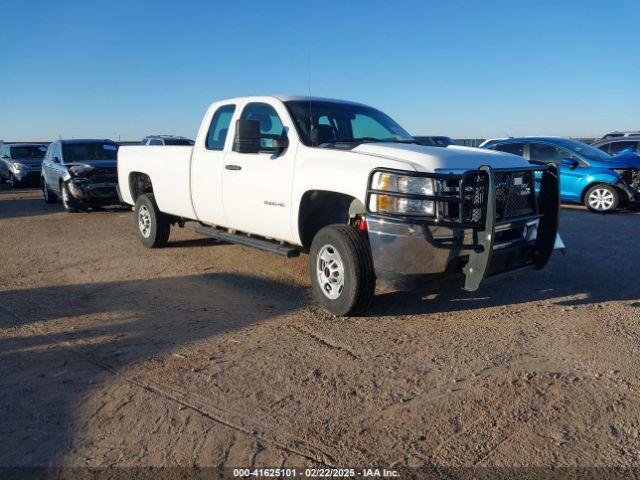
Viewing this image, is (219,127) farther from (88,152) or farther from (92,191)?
(88,152)

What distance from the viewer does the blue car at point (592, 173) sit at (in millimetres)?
11312

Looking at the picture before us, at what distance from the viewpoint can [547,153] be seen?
478 inches

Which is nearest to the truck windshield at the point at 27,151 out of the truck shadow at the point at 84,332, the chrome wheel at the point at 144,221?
the chrome wheel at the point at 144,221

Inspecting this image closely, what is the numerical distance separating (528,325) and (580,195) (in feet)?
26.7

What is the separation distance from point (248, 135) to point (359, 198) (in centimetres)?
149

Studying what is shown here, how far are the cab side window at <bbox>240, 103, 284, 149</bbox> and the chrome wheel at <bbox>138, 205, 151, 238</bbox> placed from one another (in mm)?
2671

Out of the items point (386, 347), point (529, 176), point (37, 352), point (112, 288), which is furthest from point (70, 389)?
point (529, 176)

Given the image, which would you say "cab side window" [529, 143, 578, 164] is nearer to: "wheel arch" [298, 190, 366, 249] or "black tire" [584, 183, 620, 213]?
"black tire" [584, 183, 620, 213]

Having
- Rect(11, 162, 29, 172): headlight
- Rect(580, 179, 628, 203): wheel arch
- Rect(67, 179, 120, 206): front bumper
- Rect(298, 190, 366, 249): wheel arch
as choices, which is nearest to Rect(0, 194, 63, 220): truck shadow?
Rect(67, 179, 120, 206): front bumper

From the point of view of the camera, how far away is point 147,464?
276 cm

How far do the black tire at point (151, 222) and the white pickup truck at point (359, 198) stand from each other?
1217 mm

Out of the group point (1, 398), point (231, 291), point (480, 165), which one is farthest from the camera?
point (231, 291)

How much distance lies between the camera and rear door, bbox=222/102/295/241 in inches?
218

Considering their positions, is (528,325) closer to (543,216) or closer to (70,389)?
(543,216)
